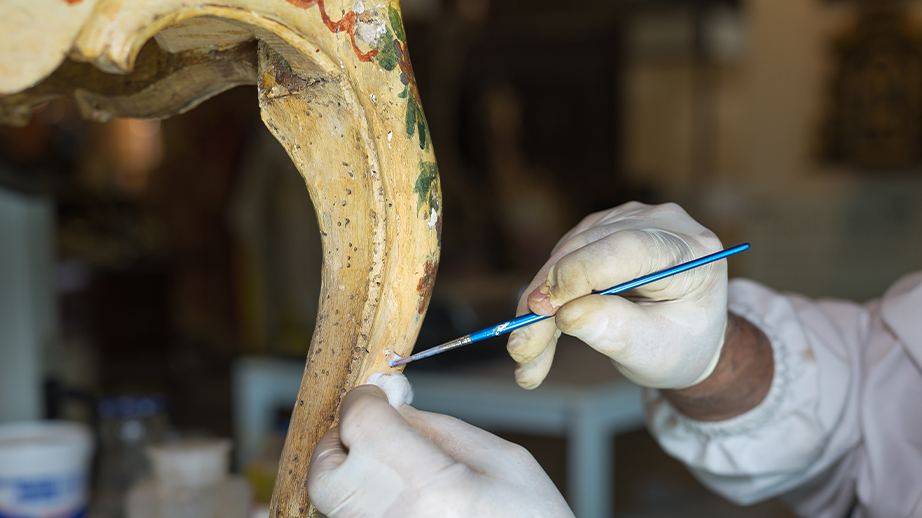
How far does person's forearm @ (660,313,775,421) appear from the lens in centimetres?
79

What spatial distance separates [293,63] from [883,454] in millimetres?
783

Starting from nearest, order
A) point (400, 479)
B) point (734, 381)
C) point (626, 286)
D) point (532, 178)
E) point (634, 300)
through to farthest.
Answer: point (400, 479) < point (626, 286) < point (634, 300) < point (734, 381) < point (532, 178)

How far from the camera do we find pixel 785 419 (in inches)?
33.3

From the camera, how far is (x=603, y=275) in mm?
563

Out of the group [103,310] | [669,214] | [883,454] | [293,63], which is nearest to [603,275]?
[669,214]

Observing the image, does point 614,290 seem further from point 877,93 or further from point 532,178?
point 532,178

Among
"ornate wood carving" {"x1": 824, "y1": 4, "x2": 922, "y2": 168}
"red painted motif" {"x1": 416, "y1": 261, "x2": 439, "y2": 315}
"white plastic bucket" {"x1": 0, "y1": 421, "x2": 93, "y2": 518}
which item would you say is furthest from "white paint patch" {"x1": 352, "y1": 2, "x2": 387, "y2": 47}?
"ornate wood carving" {"x1": 824, "y1": 4, "x2": 922, "y2": 168}

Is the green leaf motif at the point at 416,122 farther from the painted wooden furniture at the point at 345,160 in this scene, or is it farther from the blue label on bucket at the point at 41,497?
the blue label on bucket at the point at 41,497

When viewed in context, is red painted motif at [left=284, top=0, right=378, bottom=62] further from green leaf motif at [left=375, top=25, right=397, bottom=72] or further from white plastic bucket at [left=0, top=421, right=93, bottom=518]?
white plastic bucket at [left=0, top=421, right=93, bottom=518]

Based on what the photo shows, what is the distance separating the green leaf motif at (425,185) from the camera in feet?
1.73

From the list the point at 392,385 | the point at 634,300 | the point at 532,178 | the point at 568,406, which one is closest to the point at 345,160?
the point at 392,385

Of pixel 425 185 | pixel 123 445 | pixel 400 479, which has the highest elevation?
pixel 425 185

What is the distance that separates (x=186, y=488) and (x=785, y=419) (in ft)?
2.23

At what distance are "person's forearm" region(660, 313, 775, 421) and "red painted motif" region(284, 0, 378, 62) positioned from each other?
0.49 meters
